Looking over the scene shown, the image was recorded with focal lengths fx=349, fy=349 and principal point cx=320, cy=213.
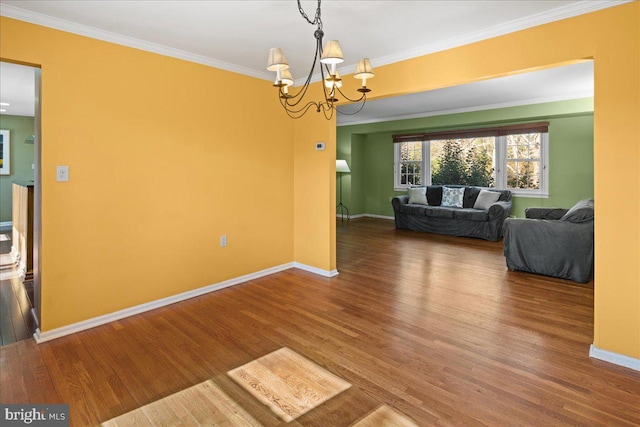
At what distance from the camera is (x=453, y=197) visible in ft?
24.2

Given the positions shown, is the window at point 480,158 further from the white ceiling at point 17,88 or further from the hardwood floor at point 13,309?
the hardwood floor at point 13,309

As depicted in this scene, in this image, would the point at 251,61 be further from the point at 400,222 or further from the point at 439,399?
the point at 400,222

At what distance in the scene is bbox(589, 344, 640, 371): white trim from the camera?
2277mm

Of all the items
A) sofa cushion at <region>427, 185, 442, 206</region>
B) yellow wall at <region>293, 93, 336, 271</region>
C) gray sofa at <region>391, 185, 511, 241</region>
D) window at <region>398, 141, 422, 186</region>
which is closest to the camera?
yellow wall at <region>293, 93, 336, 271</region>

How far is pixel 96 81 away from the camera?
114 inches

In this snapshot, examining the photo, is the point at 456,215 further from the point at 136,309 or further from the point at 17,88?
the point at 17,88

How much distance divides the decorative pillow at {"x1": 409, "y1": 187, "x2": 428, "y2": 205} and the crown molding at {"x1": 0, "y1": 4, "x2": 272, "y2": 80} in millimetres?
4880

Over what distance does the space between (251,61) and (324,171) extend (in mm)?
1456

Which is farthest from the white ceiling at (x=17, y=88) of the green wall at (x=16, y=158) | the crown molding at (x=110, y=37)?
the crown molding at (x=110, y=37)

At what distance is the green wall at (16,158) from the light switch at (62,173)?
229 inches

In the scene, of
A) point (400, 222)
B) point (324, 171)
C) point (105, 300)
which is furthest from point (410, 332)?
point (400, 222)

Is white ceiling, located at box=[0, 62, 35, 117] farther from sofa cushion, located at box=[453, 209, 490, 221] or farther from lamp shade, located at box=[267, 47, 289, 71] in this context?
sofa cushion, located at box=[453, 209, 490, 221]

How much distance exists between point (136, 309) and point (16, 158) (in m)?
6.08

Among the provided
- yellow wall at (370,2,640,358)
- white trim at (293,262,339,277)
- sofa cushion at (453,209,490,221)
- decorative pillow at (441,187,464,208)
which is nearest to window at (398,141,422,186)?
decorative pillow at (441,187,464,208)
